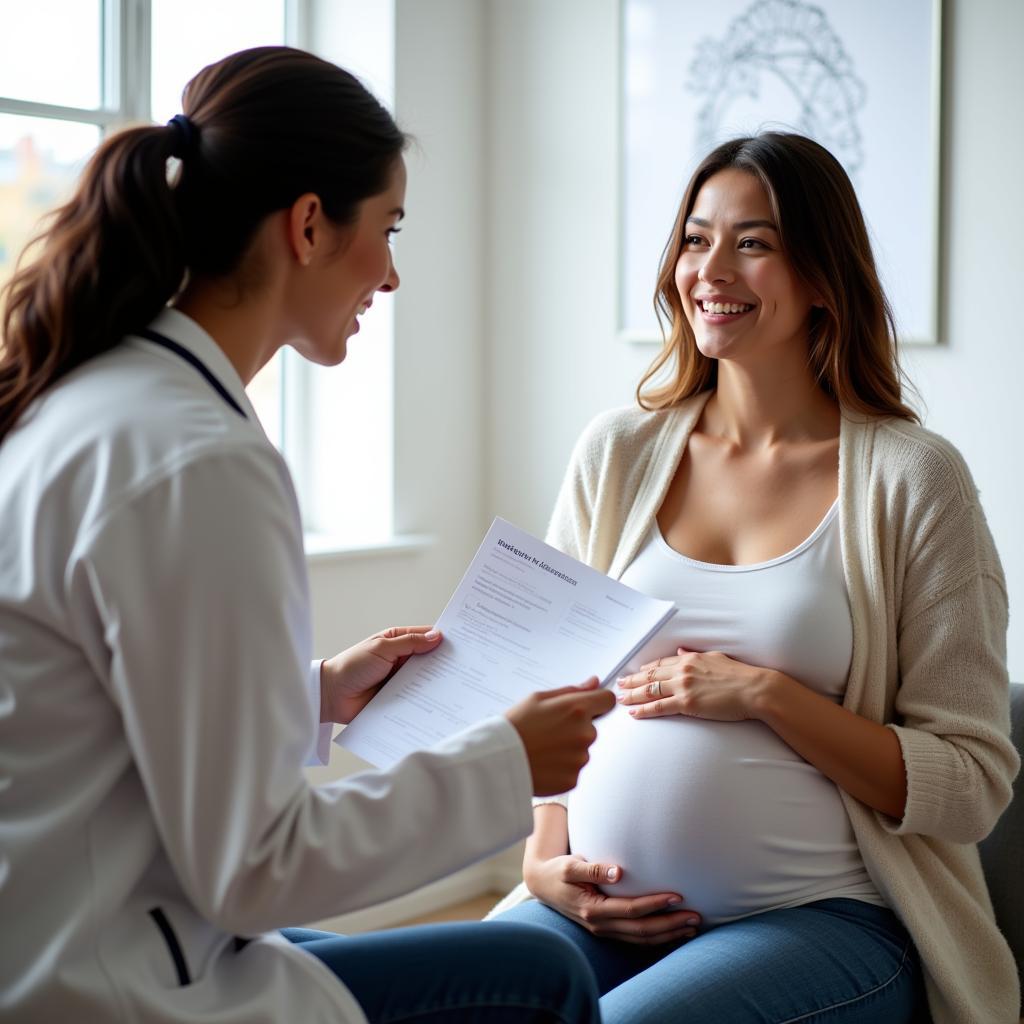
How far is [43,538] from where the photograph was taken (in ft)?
3.13

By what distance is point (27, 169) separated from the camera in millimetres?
2586

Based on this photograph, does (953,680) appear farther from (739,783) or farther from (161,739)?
(161,739)

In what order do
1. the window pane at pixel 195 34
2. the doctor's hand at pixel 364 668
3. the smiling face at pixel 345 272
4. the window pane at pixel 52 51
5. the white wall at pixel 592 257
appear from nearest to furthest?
the smiling face at pixel 345 272, the doctor's hand at pixel 364 668, the white wall at pixel 592 257, the window pane at pixel 52 51, the window pane at pixel 195 34

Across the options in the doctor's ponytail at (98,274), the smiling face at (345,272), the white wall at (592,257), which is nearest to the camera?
the doctor's ponytail at (98,274)

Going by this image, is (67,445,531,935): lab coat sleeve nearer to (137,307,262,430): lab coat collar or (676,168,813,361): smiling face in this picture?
(137,307,262,430): lab coat collar

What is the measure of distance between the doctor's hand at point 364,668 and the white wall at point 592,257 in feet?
4.56

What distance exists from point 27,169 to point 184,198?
165 centimetres

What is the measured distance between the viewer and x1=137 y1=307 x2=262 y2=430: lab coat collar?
3.57 feet

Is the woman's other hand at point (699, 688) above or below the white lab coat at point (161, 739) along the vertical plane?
below

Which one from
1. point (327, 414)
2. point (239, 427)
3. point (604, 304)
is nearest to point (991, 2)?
point (604, 304)

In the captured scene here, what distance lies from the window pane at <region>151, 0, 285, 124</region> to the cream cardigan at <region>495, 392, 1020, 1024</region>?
5.76ft

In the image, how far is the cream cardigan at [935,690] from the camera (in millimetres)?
1562

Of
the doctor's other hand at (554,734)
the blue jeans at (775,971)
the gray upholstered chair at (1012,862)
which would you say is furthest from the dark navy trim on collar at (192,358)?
the gray upholstered chair at (1012,862)

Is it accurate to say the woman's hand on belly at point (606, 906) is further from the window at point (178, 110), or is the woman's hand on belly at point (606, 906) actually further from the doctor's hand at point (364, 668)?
the window at point (178, 110)
